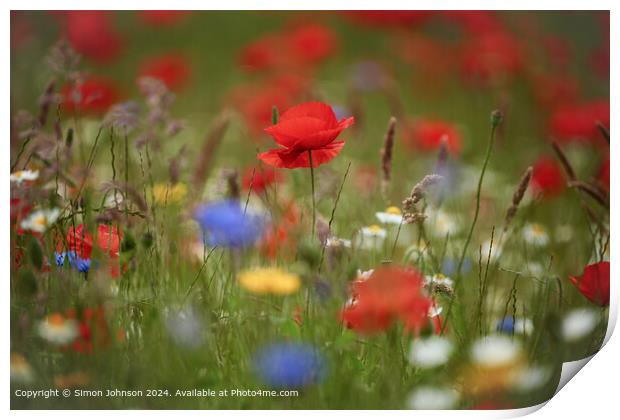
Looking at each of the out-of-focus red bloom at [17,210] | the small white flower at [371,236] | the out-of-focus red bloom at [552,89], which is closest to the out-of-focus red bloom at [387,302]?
the small white flower at [371,236]

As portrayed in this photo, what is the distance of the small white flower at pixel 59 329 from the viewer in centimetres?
104

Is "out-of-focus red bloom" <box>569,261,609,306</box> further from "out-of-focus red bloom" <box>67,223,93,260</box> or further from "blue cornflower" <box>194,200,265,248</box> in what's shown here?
"out-of-focus red bloom" <box>67,223,93,260</box>

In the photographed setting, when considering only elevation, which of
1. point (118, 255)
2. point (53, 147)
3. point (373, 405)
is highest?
point (53, 147)

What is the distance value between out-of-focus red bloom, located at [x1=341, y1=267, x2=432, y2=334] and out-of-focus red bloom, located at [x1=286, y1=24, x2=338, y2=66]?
1.44 feet

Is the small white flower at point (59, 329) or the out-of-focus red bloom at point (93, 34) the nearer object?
the small white flower at point (59, 329)

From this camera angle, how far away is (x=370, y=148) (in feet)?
5.02

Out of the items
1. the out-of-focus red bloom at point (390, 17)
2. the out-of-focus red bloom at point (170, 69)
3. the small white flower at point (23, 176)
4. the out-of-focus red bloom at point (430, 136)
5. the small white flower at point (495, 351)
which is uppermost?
the out-of-focus red bloom at point (390, 17)

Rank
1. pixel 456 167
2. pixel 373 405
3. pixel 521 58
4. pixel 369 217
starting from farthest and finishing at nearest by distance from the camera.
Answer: pixel 521 58
pixel 456 167
pixel 369 217
pixel 373 405

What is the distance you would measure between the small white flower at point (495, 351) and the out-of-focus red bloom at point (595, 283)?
119mm

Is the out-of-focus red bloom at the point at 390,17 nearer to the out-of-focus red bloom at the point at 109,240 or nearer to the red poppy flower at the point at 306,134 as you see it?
the red poppy flower at the point at 306,134

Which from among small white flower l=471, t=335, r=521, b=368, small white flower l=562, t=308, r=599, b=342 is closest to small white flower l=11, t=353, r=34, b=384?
small white flower l=471, t=335, r=521, b=368

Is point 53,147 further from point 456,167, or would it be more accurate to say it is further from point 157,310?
point 456,167
